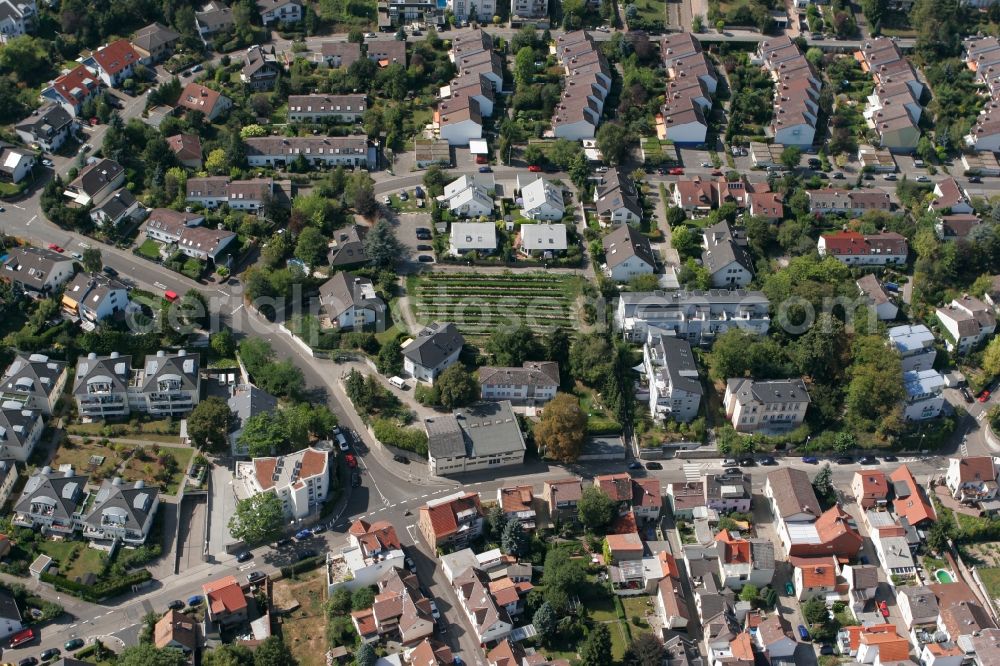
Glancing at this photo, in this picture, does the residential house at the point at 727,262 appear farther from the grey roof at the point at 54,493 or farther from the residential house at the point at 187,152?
the grey roof at the point at 54,493

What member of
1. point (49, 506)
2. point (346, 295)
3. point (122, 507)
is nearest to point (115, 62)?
point (346, 295)

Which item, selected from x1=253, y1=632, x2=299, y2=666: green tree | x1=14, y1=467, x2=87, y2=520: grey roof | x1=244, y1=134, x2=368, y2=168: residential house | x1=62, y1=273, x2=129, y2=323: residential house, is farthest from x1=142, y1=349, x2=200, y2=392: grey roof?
x1=244, y1=134, x2=368, y2=168: residential house

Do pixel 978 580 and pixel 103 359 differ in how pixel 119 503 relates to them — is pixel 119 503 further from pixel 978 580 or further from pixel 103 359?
pixel 978 580

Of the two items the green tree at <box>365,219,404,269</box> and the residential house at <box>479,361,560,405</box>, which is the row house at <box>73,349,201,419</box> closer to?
the green tree at <box>365,219,404,269</box>

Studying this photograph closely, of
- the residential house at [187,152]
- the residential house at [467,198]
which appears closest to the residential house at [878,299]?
the residential house at [467,198]

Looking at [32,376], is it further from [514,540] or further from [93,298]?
[514,540]
